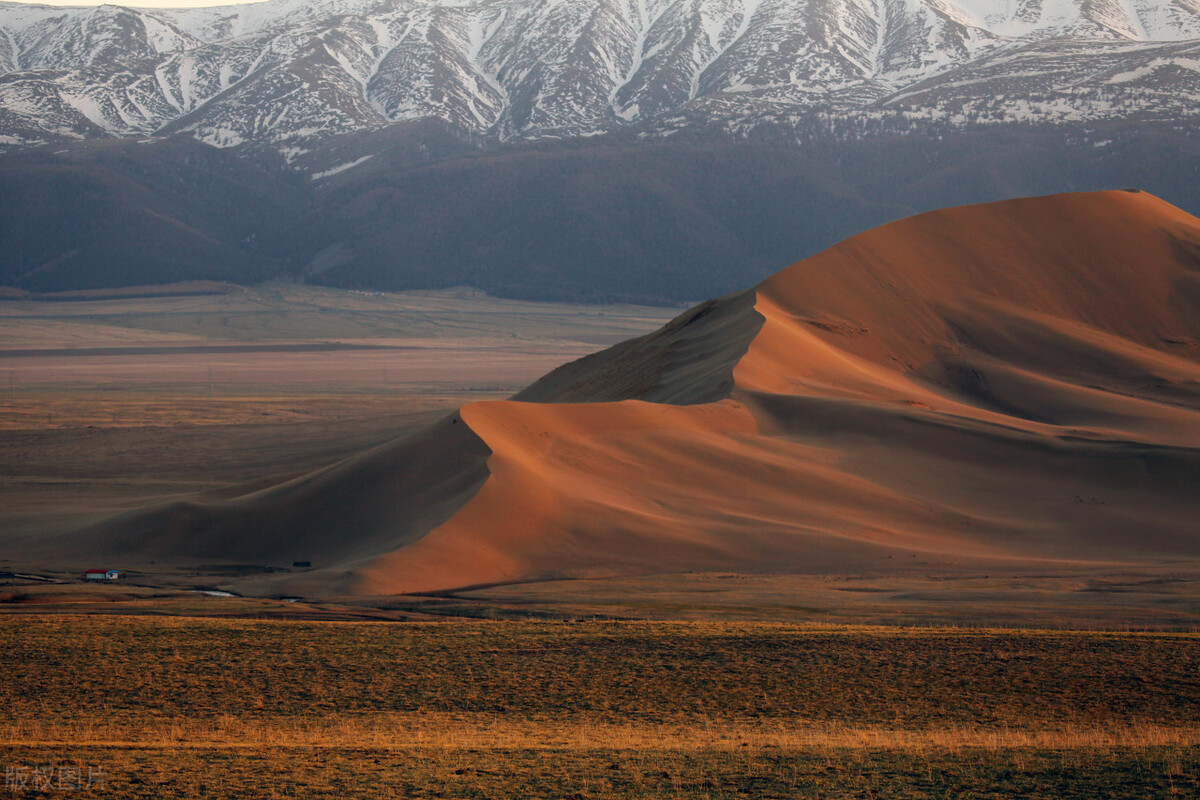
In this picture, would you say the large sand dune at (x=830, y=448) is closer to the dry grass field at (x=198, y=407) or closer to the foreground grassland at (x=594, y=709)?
the foreground grassland at (x=594, y=709)

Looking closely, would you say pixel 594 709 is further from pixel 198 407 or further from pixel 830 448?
pixel 198 407

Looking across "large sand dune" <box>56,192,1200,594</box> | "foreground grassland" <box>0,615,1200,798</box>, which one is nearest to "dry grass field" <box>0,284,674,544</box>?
"large sand dune" <box>56,192,1200,594</box>

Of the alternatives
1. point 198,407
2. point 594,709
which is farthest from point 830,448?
point 198,407

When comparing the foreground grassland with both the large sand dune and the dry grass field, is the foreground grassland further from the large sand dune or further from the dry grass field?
the dry grass field

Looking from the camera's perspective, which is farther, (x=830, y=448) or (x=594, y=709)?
(x=830, y=448)

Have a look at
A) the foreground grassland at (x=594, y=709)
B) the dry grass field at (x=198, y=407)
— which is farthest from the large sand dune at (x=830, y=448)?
the dry grass field at (x=198, y=407)

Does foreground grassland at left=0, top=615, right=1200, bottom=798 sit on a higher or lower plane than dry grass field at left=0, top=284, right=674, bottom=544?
higher

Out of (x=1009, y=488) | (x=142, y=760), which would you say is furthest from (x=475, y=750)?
(x=1009, y=488)
